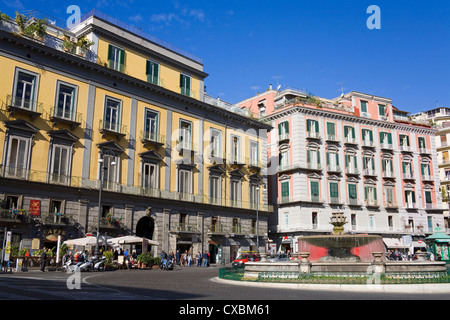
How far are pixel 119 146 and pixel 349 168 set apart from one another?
97.2ft

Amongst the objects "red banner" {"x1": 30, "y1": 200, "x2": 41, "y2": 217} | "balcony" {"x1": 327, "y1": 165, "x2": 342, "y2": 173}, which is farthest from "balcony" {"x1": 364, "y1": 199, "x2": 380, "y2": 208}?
"red banner" {"x1": 30, "y1": 200, "x2": 41, "y2": 217}

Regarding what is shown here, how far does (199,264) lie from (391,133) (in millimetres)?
33303

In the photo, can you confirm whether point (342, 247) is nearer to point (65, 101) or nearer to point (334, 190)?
point (65, 101)

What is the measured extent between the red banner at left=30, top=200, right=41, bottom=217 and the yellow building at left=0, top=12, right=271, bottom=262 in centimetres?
6

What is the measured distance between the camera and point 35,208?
27.4m

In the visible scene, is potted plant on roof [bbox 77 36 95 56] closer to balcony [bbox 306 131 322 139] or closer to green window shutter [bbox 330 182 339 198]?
balcony [bbox 306 131 322 139]

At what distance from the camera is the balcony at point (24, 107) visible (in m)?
27.2

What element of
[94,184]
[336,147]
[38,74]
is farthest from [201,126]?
[336,147]

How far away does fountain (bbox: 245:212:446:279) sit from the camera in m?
16.2

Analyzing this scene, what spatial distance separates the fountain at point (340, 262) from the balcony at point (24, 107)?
59.7 ft

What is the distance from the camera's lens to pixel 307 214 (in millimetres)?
47188

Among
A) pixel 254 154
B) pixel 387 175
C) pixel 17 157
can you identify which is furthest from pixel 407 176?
pixel 17 157
